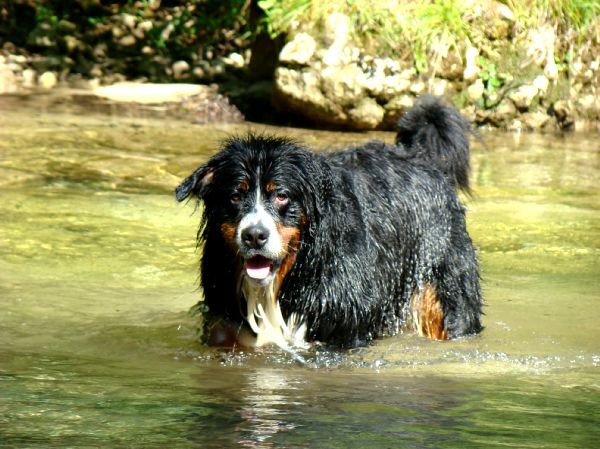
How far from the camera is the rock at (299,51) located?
11284 mm

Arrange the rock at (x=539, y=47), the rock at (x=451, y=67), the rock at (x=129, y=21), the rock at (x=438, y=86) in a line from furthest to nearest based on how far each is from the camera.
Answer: the rock at (x=129, y=21) < the rock at (x=539, y=47) < the rock at (x=451, y=67) < the rock at (x=438, y=86)

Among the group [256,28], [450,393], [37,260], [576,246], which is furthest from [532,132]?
[450,393]

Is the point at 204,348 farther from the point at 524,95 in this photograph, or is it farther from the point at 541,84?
the point at 541,84

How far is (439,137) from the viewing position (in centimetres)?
594

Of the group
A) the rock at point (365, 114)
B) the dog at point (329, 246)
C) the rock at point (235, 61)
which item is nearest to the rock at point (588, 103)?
the rock at point (365, 114)

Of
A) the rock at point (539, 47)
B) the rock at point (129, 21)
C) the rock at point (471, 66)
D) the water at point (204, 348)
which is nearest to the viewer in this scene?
the water at point (204, 348)

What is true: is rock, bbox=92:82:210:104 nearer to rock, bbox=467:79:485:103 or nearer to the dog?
rock, bbox=467:79:485:103

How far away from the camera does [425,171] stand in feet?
18.7

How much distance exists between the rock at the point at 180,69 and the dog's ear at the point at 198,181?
8.83 metres

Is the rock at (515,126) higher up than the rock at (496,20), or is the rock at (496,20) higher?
the rock at (496,20)

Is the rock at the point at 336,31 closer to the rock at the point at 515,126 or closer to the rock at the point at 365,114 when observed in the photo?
the rock at the point at 365,114

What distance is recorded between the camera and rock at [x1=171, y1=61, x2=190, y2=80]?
13.6 meters

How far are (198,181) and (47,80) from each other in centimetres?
851

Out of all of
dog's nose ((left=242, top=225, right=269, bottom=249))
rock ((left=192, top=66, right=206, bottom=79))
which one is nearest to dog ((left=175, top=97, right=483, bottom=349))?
dog's nose ((left=242, top=225, right=269, bottom=249))
